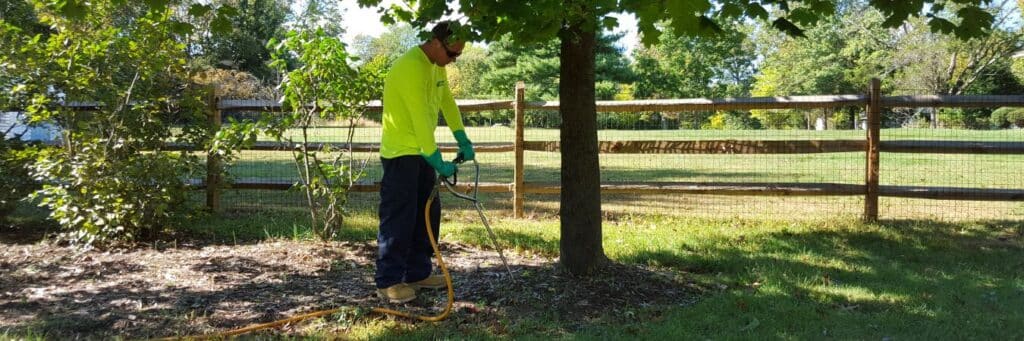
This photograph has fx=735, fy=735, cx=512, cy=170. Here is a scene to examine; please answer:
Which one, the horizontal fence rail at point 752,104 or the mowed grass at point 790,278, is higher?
the horizontal fence rail at point 752,104

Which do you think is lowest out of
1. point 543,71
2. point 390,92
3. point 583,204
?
point 583,204

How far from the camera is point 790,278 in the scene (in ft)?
17.3

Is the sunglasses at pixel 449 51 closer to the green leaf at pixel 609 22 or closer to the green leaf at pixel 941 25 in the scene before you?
the green leaf at pixel 609 22

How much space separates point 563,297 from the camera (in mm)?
4617

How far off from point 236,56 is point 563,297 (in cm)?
3861

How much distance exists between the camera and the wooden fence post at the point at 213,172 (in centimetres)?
760

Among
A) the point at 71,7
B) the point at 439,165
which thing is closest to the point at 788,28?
the point at 439,165

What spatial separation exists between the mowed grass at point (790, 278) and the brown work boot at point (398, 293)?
296 mm

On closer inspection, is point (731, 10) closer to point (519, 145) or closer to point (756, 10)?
point (756, 10)

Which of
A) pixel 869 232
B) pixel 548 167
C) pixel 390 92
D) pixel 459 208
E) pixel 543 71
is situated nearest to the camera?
pixel 390 92

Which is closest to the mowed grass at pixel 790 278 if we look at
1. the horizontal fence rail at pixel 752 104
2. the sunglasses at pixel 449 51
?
the horizontal fence rail at pixel 752 104

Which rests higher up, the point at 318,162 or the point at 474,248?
the point at 318,162

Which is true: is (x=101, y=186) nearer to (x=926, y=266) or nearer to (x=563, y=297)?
(x=563, y=297)

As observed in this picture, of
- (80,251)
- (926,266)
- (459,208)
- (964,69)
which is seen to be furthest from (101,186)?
(964,69)
